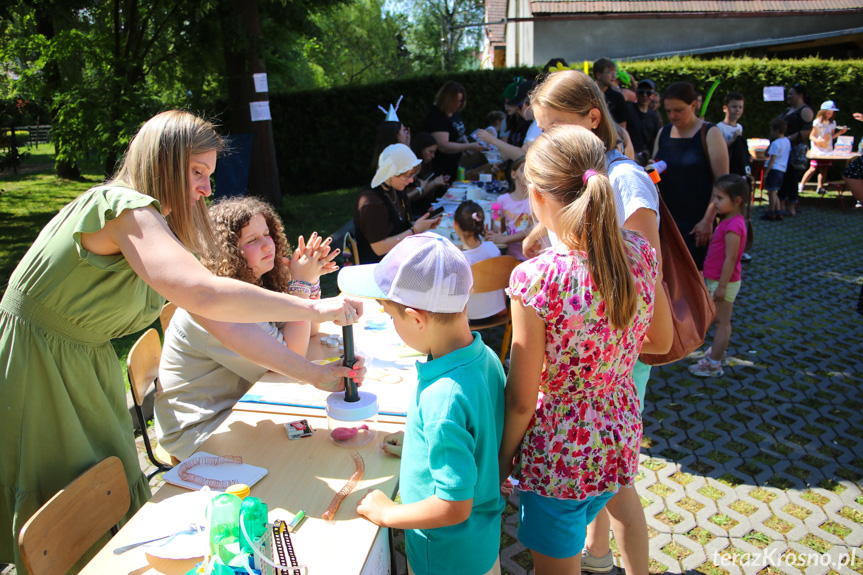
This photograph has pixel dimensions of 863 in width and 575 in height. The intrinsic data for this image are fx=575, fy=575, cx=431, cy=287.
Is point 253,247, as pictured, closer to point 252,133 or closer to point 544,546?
point 544,546

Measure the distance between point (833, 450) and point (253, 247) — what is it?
11.4ft

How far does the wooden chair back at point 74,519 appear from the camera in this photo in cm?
144

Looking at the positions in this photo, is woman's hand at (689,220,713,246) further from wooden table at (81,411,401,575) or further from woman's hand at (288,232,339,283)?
wooden table at (81,411,401,575)

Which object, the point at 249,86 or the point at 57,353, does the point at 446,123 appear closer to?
the point at 249,86

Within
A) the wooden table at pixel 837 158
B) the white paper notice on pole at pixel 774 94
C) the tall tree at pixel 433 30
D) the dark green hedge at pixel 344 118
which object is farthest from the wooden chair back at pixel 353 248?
the tall tree at pixel 433 30

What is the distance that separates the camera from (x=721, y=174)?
4.06m

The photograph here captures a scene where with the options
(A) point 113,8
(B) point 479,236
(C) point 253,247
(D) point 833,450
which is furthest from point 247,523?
(A) point 113,8

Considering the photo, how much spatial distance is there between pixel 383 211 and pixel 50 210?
9728 millimetres

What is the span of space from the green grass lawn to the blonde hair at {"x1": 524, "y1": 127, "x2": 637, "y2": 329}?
4108mm

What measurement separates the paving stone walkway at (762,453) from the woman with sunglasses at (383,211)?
4.73ft

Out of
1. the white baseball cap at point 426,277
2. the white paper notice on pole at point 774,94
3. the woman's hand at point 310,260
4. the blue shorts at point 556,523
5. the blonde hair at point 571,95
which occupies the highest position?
the white paper notice on pole at point 774,94

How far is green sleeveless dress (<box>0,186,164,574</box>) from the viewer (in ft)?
5.35

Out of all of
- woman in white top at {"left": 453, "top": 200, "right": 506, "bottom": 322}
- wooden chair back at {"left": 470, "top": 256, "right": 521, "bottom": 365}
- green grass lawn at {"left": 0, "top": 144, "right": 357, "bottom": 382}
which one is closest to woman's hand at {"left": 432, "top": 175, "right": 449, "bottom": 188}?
green grass lawn at {"left": 0, "top": 144, "right": 357, "bottom": 382}

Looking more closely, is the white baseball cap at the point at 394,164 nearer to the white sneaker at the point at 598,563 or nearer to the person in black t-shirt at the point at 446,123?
the person in black t-shirt at the point at 446,123
